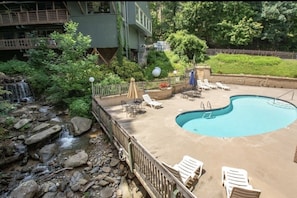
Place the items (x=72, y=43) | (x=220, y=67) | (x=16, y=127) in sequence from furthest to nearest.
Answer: (x=220, y=67) → (x=72, y=43) → (x=16, y=127)

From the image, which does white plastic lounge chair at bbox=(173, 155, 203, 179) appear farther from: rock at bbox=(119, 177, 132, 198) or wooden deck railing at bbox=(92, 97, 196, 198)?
rock at bbox=(119, 177, 132, 198)

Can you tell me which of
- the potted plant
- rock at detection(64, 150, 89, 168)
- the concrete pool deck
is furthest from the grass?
rock at detection(64, 150, 89, 168)

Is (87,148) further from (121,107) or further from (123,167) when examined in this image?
Result: (121,107)

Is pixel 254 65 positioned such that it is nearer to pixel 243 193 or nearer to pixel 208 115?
pixel 208 115

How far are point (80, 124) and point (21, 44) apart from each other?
1307cm

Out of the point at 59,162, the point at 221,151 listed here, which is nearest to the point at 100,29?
the point at 59,162

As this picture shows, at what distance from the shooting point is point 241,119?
37.3 ft

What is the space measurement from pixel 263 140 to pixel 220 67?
1428 cm

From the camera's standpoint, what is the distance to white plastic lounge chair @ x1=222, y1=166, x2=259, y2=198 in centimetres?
467

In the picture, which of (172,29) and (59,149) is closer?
(59,149)

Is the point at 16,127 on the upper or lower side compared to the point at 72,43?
lower

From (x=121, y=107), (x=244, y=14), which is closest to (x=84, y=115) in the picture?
(x=121, y=107)

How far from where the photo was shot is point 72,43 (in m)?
12.5

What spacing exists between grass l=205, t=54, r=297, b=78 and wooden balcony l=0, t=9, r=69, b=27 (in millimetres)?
14831
